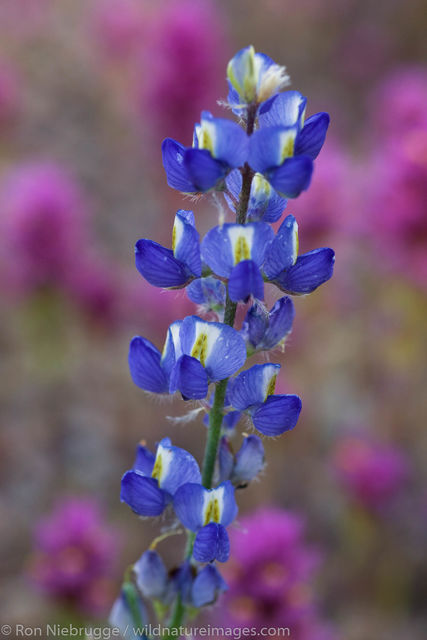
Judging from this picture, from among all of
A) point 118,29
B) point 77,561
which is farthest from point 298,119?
point 118,29

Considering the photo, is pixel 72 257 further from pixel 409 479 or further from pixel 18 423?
pixel 409 479

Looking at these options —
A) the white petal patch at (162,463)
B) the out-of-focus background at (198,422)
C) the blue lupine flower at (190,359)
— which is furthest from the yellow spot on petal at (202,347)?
the out-of-focus background at (198,422)

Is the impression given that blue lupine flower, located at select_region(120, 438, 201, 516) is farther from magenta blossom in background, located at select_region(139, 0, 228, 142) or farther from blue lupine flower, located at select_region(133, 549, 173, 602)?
magenta blossom in background, located at select_region(139, 0, 228, 142)

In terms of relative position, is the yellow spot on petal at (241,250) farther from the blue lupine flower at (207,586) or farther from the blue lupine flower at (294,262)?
the blue lupine flower at (207,586)

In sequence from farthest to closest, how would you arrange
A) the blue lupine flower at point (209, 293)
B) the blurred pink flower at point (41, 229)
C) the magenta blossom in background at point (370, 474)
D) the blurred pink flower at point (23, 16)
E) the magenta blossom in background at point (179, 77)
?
1. the blurred pink flower at point (23, 16)
2. the magenta blossom in background at point (179, 77)
3. the blurred pink flower at point (41, 229)
4. the magenta blossom in background at point (370, 474)
5. the blue lupine flower at point (209, 293)

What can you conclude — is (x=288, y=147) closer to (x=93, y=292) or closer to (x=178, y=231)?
(x=178, y=231)

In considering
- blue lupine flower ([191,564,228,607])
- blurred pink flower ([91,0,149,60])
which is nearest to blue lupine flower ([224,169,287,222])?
blue lupine flower ([191,564,228,607])
